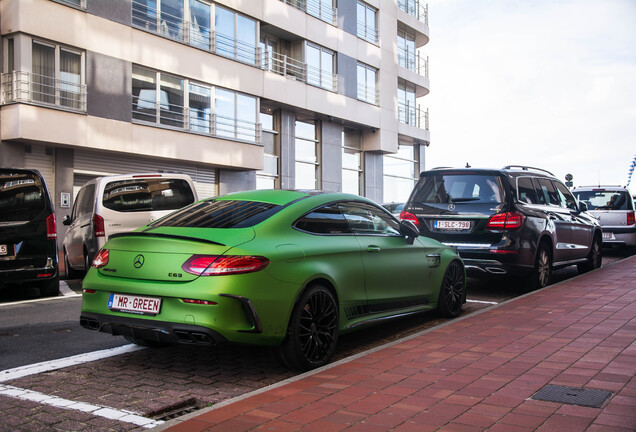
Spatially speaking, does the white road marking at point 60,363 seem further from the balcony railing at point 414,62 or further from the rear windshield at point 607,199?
the balcony railing at point 414,62

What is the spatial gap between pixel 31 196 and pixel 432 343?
6423 mm

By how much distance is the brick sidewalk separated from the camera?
3713 millimetres

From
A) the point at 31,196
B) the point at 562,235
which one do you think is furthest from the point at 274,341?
the point at 562,235

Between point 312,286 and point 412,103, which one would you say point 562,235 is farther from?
point 412,103

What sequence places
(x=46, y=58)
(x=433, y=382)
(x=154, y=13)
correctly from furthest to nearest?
(x=154, y=13)
(x=46, y=58)
(x=433, y=382)

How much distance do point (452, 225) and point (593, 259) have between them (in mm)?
4569

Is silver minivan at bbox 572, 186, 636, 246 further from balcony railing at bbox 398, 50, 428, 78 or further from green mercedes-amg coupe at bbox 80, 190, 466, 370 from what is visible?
balcony railing at bbox 398, 50, 428, 78

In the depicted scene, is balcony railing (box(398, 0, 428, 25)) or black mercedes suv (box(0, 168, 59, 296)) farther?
balcony railing (box(398, 0, 428, 25))

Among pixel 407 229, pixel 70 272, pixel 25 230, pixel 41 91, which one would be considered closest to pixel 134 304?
pixel 407 229

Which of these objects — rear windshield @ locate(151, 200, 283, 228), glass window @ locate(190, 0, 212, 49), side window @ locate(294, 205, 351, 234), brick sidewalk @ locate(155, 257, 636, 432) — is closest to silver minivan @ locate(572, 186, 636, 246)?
brick sidewalk @ locate(155, 257, 636, 432)

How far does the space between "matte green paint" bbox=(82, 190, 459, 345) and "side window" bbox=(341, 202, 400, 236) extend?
0.17 meters

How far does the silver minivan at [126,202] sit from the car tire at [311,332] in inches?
248

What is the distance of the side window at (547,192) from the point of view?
10383 millimetres

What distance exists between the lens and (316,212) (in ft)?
19.0
